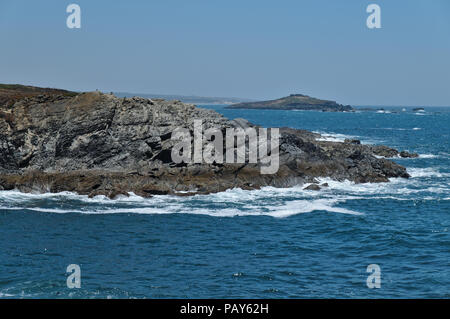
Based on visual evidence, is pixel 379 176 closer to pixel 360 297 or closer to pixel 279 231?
pixel 279 231

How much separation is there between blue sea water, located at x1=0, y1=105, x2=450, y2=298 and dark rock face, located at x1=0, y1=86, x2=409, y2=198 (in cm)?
214

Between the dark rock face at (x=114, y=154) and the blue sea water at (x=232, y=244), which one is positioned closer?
the blue sea water at (x=232, y=244)

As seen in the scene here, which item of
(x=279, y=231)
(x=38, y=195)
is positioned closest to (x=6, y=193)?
(x=38, y=195)

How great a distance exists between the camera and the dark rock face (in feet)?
174

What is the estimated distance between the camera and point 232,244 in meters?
36.0

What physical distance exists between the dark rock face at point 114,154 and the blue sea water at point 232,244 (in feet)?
7.03

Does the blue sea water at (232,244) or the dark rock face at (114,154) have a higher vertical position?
the dark rock face at (114,154)

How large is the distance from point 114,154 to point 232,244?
80.3 feet

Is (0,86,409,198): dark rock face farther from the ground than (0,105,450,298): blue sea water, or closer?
farther from the ground

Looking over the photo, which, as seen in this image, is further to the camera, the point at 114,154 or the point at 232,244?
the point at 114,154

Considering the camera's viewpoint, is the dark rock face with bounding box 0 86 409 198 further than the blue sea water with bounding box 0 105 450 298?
Yes

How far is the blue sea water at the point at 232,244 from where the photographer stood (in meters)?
27.7
